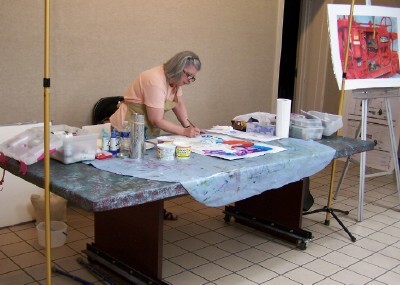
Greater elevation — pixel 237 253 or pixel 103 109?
pixel 103 109

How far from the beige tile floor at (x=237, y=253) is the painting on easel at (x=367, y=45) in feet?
3.66

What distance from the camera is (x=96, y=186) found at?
1768 mm

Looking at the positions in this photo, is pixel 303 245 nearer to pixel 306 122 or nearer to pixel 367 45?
pixel 306 122

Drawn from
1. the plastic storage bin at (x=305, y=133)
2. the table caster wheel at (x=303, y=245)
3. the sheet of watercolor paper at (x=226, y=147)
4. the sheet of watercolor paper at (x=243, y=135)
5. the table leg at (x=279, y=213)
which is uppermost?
the plastic storage bin at (x=305, y=133)

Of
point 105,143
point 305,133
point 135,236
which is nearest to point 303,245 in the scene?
point 305,133

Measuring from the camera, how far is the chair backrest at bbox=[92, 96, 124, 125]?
11.8 ft

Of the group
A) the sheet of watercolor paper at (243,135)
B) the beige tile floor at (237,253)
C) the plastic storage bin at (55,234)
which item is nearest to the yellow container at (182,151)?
the sheet of watercolor paper at (243,135)

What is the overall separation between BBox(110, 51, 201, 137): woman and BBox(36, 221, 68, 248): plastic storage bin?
0.77 metres

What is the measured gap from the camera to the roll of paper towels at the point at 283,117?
278 cm

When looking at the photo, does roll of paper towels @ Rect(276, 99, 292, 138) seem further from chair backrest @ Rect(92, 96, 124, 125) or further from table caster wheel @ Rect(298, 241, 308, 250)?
chair backrest @ Rect(92, 96, 124, 125)

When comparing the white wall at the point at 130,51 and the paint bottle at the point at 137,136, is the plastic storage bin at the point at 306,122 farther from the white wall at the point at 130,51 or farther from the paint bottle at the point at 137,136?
the white wall at the point at 130,51

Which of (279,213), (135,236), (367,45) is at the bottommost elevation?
(279,213)

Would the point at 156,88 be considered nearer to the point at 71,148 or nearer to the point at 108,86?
the point at 71,148

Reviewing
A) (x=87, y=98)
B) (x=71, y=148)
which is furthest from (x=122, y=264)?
(x=87, y=98)
